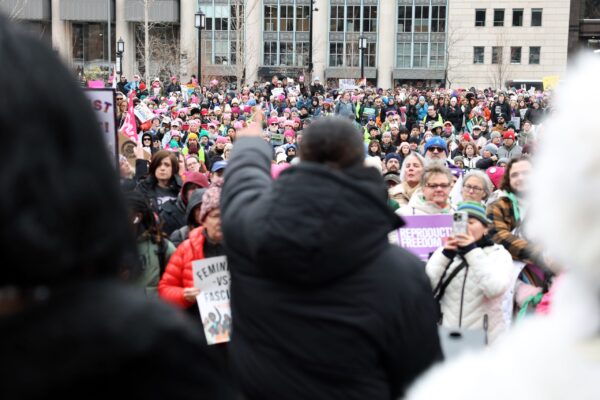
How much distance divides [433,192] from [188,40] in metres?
67.3

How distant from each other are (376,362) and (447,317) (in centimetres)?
261

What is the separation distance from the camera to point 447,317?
17.1 feet

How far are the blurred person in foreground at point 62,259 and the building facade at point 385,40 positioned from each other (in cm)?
6866

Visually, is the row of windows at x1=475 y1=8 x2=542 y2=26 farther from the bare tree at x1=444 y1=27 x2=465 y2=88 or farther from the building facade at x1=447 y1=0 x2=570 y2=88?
the bare tree at x1=444 y1=27 x2=465 y2=88

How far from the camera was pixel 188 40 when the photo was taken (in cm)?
7206

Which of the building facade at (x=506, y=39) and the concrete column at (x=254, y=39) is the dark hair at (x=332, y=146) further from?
the building facade at (x=506, y=39)

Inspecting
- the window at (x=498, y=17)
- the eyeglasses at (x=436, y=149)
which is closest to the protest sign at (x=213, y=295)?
the eyeglasses at (x=436, y=149)

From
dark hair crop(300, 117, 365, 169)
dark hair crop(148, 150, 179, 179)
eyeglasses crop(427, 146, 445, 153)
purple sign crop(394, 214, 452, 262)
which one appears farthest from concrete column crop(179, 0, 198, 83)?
dark hair crop(300, 117, 365, 169)

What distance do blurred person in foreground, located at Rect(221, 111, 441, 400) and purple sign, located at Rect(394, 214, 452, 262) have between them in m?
3.92

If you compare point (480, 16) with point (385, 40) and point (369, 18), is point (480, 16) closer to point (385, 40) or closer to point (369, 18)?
point (385, 40)

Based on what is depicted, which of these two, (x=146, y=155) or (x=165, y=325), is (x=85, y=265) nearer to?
(x=165, y=325)

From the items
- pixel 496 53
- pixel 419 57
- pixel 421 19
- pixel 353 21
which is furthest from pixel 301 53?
pixel 496 53

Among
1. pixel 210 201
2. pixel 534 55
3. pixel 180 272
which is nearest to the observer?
pixel 180 272

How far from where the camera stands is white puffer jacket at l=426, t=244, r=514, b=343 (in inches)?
202
